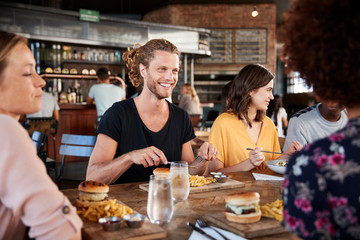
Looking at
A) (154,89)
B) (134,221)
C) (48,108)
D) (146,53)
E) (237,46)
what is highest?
(237,46)

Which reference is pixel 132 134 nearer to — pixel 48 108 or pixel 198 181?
pixel 198 181

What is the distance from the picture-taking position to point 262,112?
2.63 m

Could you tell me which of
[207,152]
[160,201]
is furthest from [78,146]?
[160,201]

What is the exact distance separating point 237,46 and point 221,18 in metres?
0.97

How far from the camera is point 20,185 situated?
0.83 m

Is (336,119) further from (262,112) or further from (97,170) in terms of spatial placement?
(97,170)

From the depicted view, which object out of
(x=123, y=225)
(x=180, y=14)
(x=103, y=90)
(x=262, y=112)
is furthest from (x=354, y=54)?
(x=180, y=14)

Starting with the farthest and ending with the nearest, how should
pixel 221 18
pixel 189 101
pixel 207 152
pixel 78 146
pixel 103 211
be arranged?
pixel 221 18
pixel 189 101
pixel 78 146
pixel 207 152
pixel 103 211

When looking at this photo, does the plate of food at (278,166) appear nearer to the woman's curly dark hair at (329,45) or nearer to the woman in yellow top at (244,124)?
the woman in yellow top at (244,124)

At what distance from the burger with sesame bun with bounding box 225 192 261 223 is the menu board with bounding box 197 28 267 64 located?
9.35 metres

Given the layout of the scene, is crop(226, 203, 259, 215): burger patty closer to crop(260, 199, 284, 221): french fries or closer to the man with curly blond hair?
crop(260, 199, 284, 221): french fries

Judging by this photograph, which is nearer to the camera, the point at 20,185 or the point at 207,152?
the point at 20,185

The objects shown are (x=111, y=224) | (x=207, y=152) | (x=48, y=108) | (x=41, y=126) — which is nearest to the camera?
(x=111, y=224)

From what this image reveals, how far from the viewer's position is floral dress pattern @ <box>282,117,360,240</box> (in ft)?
2.46
